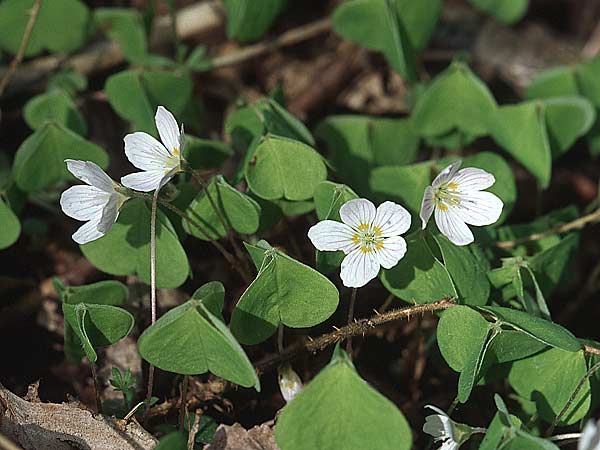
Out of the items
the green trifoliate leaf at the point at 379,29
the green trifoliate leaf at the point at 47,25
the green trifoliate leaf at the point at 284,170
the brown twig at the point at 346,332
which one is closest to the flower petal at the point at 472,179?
the brown twig at the point at 346,332

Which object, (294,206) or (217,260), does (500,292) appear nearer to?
(294,206)

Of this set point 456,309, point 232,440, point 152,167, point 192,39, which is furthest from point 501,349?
point 192,39

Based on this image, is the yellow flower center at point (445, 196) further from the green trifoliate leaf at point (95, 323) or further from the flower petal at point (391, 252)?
the green trifoliate leaf at point (95, 323)

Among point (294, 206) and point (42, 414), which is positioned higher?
point (294, 206)

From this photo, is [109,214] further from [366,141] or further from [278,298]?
[366,141]

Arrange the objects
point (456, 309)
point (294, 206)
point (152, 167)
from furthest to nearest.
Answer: point (294, 206) → point (152, 167) → point (456, 309)
